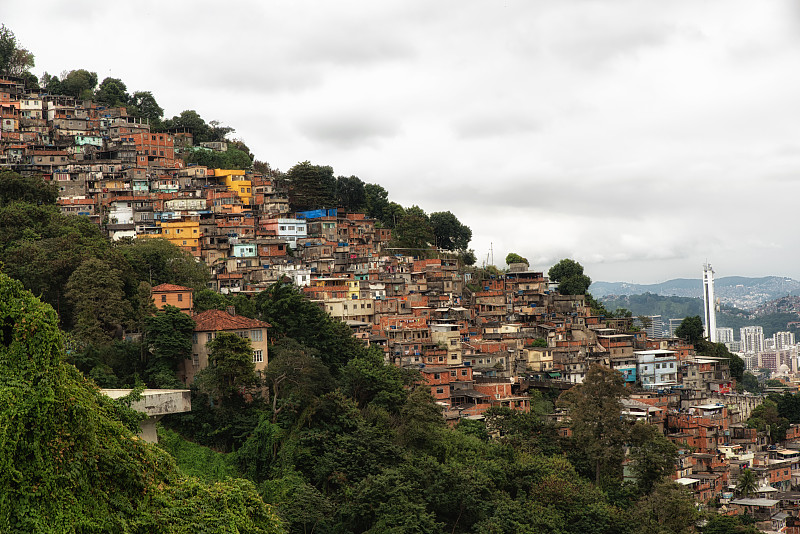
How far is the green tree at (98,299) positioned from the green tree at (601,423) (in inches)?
753

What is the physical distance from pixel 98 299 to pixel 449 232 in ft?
125

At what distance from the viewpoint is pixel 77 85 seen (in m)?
67.0

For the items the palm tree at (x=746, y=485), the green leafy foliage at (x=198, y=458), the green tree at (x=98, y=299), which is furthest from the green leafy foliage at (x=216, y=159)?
the palm tree at (x=746, y=485)

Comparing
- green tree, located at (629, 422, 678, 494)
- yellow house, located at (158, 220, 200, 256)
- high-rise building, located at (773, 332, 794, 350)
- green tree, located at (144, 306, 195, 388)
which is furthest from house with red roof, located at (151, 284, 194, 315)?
high-rise building, located at (773, 332, 794, 350)

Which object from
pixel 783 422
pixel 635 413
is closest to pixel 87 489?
pixel 635 413

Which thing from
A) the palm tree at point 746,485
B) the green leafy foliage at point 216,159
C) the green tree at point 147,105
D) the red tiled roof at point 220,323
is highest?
the green tree at point 147,105

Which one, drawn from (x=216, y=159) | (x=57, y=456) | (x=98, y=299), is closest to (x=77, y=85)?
(x=216, y=159)

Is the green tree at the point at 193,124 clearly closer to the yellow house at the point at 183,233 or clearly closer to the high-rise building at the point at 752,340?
the yellow house at the point at 183,233

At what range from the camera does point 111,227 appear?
47.5 meters

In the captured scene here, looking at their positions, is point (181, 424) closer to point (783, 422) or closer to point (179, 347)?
point (179, 347)

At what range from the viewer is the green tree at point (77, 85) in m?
66.2

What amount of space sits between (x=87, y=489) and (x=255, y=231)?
139 ft

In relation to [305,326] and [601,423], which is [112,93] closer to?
[305,326]

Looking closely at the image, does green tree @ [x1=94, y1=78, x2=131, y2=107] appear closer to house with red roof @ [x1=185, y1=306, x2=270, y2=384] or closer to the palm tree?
house with red roof @ [x1=185, y1=306, x2=270, y2=384]
